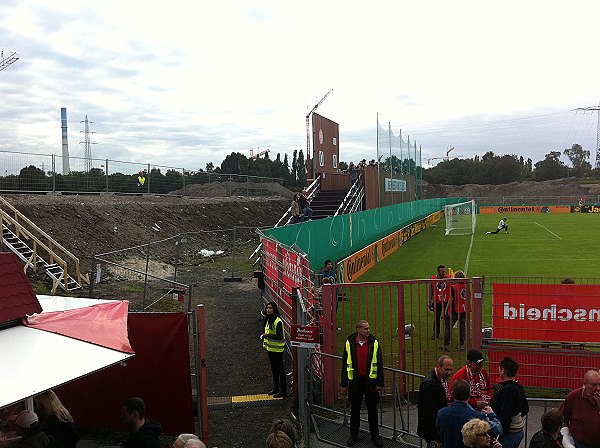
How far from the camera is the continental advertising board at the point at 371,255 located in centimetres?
1849

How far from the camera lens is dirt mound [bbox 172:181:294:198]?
39938 mm

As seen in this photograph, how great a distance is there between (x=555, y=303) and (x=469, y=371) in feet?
10.8

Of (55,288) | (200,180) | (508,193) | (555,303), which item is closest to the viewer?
(555,303)

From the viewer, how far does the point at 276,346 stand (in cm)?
840

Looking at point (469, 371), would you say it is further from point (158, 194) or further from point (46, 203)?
point (158, 194)

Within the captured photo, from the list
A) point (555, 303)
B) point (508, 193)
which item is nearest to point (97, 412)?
point (555, 303)

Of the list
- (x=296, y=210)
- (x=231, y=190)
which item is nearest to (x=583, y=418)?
(x=296, y=210)

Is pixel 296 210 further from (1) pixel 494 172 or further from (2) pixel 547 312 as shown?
(1) pixel 494 172

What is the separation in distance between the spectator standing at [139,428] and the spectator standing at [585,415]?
4.03 m

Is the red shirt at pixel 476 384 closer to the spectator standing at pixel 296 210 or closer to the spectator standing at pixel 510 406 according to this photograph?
the spectator standing at pixel 510 406

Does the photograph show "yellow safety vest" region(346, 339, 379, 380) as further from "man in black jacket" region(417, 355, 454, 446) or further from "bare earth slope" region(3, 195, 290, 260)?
"bare earth slope" region(3, 195, 290, 260)

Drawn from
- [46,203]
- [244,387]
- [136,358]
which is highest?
[46,203]

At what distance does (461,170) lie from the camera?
137 meters

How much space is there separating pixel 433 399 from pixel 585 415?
4.88ft
